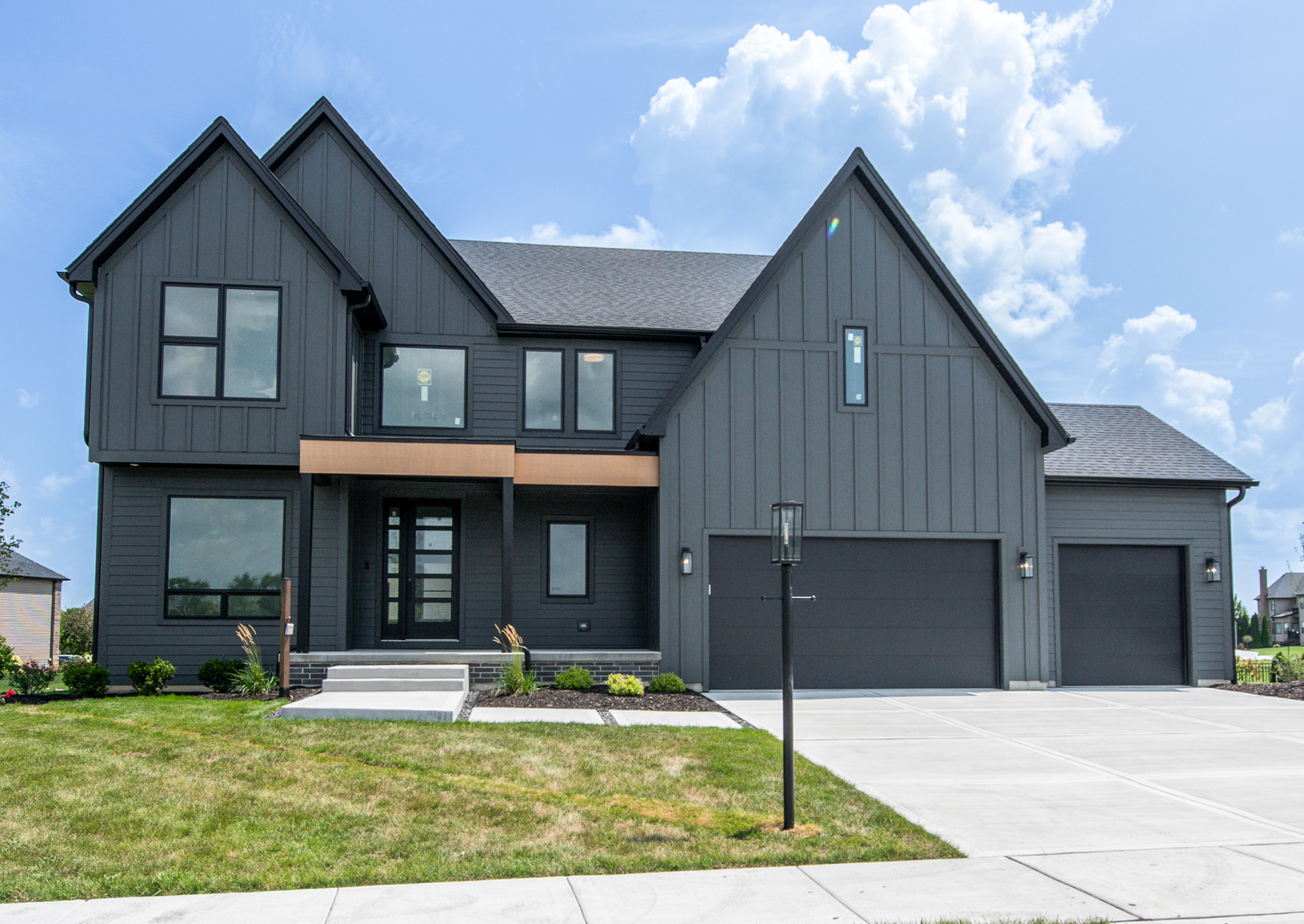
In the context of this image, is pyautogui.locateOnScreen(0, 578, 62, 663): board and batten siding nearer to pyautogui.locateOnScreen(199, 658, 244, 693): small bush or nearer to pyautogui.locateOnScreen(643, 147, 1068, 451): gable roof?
pyautogui.locateOnScreen(199, 658, 244, 693): small bush

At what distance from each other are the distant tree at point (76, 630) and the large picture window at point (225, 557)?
42.2 ft

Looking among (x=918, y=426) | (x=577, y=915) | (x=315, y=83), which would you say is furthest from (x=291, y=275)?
(x=577, y=915)

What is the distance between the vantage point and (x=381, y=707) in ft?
34.7

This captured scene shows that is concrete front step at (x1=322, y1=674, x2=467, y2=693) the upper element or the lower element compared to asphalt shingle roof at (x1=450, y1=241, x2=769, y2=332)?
lower

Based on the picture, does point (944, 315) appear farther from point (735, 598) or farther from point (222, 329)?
point (222, 329)

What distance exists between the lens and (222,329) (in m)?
13.3

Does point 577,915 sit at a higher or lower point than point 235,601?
lower

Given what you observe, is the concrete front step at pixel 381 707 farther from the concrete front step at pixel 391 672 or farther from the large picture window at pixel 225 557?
the large picture window at pixel 225 557

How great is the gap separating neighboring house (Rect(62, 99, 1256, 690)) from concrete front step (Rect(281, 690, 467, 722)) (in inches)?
55.6

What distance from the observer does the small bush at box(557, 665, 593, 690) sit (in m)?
12.6

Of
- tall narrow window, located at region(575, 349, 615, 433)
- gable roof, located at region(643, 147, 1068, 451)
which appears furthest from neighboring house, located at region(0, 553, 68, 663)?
gable roof, located at region(643, 147, 1068, 451)

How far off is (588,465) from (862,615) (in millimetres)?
4554

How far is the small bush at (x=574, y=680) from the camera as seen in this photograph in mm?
12617

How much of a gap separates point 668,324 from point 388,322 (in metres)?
4.39
